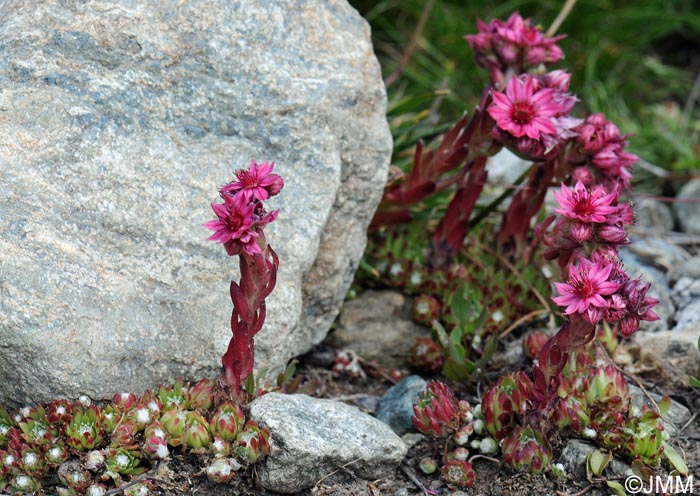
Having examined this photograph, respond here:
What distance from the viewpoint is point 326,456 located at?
3.08 meters

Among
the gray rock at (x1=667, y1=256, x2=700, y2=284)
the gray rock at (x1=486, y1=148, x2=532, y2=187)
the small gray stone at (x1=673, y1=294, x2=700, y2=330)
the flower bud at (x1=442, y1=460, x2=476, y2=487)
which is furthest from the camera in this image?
the gray rock at (x1=486, y1=148, x2=532, y2=187)

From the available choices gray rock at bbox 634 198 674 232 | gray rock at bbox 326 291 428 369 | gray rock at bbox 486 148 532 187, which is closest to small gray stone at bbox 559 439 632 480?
gray rock at bbox 326 291 428 369

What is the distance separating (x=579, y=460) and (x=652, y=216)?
2918 millimetres

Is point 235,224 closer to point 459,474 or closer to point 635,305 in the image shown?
point 459,474

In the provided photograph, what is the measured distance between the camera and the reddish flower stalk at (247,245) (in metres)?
2.83

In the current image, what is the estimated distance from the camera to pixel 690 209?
19.0ft

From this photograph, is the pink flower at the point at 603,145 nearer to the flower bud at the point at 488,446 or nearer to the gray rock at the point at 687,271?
the gray rock at the point at 687,271

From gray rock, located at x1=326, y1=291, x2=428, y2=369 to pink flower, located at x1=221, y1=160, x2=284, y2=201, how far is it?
5.19ft

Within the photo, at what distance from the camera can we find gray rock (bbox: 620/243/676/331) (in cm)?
429

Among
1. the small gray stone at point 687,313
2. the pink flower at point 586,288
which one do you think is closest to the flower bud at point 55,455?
the pink flower at point 586,288

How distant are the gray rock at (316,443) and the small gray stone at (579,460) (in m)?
0.67

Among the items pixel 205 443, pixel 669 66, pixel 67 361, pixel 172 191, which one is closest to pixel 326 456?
pixel 205 443

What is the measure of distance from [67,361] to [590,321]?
1.93m

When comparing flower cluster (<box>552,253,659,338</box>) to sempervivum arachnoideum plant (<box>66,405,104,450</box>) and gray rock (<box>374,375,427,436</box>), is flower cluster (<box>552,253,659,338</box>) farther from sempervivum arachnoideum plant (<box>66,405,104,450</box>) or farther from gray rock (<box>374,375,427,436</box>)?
sempervivum arachnoideum plant (<box>66,405,104,450</box>)
